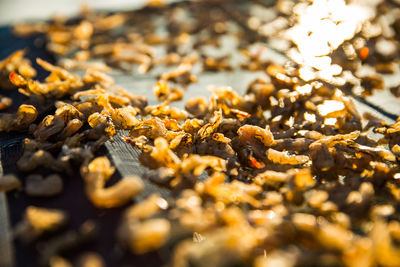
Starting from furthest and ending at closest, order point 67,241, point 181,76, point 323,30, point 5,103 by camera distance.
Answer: point 323,30, point 181,76, point 5,103, point 67,241

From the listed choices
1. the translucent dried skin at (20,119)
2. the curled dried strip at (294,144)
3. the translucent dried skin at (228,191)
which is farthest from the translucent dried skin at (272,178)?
the translucent dried skin at (20,119)

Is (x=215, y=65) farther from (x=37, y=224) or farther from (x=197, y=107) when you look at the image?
(x=37, y=224)

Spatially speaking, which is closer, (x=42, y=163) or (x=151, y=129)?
(x=42, y=163)

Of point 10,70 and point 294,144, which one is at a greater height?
point 10,70

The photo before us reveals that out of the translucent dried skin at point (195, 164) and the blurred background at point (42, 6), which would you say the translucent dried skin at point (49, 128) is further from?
the blurred background at point (42, 6)

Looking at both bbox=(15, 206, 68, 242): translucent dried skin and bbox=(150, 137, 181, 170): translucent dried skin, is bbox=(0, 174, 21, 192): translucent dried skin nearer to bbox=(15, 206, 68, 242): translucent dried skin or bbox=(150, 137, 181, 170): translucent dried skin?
bbox=(15, 206, 68, 242): translucent dried skin

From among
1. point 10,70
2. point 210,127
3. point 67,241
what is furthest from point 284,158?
point 10,70
